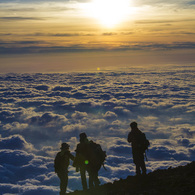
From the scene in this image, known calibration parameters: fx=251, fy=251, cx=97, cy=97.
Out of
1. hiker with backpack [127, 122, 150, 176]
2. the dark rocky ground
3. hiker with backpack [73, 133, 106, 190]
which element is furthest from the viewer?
hiker with backpack [127, 122, 150, 176]

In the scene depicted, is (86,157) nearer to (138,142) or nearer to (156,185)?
(138,142)

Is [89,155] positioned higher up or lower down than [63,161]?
higher up

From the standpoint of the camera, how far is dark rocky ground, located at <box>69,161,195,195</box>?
27.8 ft

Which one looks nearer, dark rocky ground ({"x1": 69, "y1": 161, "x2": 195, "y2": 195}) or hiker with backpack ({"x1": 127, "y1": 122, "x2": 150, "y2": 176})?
dark rocky ground ({"x1": 69, "y1": 161, "x2": 195, "y2": 195})

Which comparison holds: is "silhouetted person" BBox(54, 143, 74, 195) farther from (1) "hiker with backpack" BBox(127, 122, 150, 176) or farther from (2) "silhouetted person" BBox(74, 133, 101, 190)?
(1) "hiker with backpack" BBox(127, 122, 150, 176)

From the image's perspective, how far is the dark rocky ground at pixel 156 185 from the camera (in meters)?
8.47

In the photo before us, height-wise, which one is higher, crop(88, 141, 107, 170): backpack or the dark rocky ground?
crop(88, 141, 107, 170): backpack

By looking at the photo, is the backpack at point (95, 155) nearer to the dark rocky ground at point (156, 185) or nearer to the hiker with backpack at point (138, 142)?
the dark rocky ground at point (156, 185)

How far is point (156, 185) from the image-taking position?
30.6 ft

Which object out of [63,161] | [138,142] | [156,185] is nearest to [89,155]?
[63,161]

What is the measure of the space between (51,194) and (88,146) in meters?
138

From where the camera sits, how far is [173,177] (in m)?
10.1

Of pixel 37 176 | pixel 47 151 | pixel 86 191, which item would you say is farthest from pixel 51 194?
pixel 86 191

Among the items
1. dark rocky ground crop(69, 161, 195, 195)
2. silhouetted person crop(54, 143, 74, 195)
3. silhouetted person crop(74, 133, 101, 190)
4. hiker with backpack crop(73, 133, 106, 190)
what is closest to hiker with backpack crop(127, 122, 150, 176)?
dark rocky ground crop(69, 161, 195, 195)
